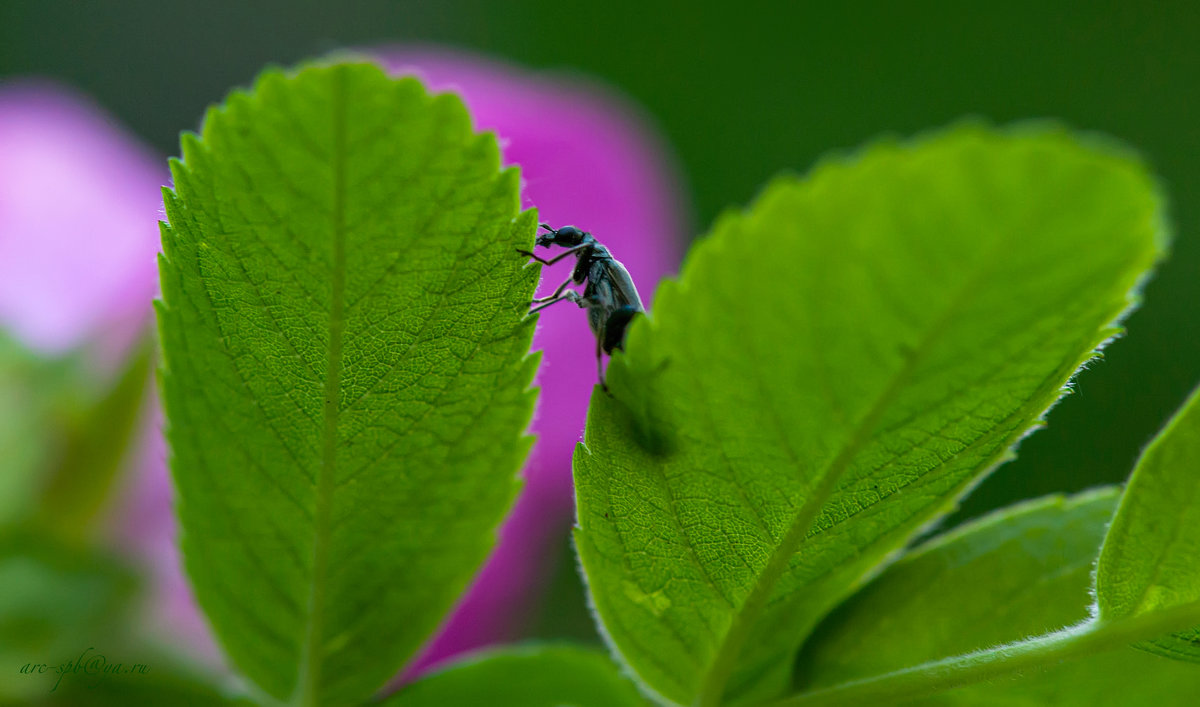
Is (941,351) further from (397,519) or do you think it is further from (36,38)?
(36,38)

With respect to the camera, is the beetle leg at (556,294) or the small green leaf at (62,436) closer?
the beetle leg at (556,294)

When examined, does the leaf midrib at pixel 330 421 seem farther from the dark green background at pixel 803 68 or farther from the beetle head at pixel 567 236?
the dark green background at pixel 803 68

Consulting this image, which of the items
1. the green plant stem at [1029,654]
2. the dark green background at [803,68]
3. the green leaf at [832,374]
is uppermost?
the dark green background at [803,68]

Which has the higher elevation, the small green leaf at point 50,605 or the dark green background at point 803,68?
the dark green background at point 803,68

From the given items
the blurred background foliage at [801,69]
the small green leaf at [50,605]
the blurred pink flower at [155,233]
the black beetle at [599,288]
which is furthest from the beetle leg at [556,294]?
the blurred background foliage at [801,69]

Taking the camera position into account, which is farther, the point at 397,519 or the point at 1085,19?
the point at 1085,19

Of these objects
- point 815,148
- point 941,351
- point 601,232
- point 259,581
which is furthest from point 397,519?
point 815,148

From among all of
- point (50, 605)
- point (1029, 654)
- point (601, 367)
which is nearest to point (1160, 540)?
point (1029, 654)
